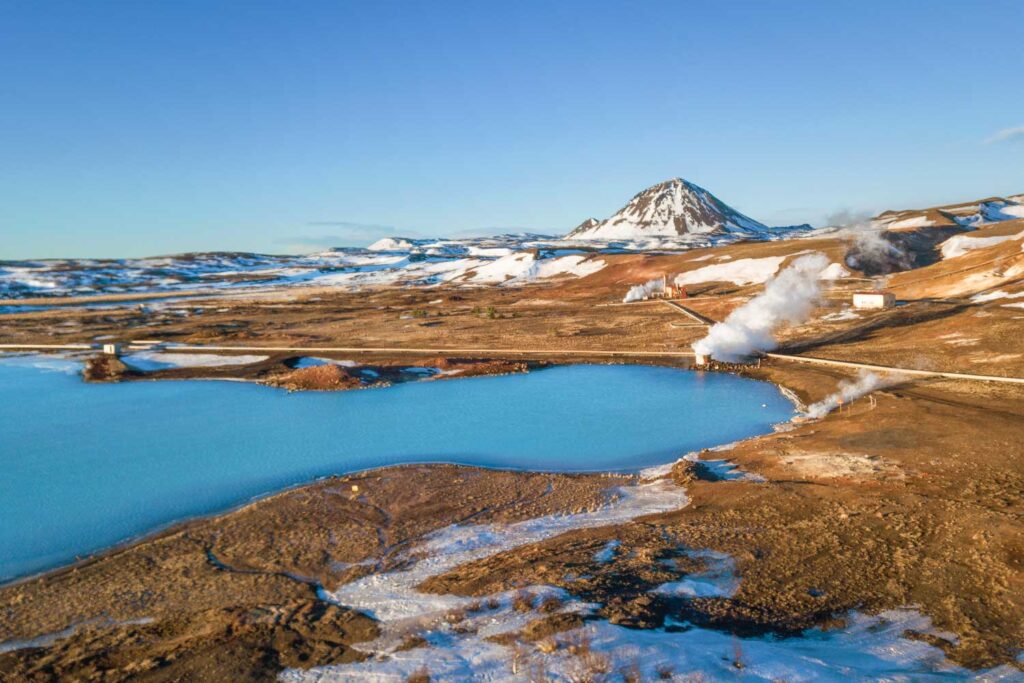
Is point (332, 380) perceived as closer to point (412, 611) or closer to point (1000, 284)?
point (412, 611)

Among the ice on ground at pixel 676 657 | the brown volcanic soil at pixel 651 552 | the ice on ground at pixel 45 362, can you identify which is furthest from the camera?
the ice on ground at pixel 45 362

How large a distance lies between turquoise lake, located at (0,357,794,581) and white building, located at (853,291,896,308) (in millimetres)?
20592

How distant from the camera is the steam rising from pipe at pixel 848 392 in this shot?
1358 inches

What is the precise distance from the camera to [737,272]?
8650 cm

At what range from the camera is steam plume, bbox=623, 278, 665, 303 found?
279 feet

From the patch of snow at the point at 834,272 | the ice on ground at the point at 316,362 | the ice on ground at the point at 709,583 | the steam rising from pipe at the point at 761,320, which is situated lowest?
the ice on ground at the point at 709,583

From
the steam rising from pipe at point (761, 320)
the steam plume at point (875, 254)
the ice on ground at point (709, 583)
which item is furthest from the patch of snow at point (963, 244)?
the ice on ground at point (709, 583)

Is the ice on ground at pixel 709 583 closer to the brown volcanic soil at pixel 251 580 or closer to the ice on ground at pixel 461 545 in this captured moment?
the ice on ground at pixel 461 545

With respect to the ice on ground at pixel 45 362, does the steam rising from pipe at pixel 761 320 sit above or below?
above

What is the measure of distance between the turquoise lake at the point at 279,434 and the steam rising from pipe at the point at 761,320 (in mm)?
5033

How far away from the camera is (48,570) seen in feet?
63.4

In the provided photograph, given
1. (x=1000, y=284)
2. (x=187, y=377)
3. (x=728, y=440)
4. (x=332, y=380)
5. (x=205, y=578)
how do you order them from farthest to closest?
(x=1000, y=284), (x=187, y=377), (x=332, y=380), (x=728, y=440), (x=205, y=578)

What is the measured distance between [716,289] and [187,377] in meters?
58.9

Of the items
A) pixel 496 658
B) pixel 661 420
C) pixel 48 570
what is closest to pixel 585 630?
pixel 496 658
